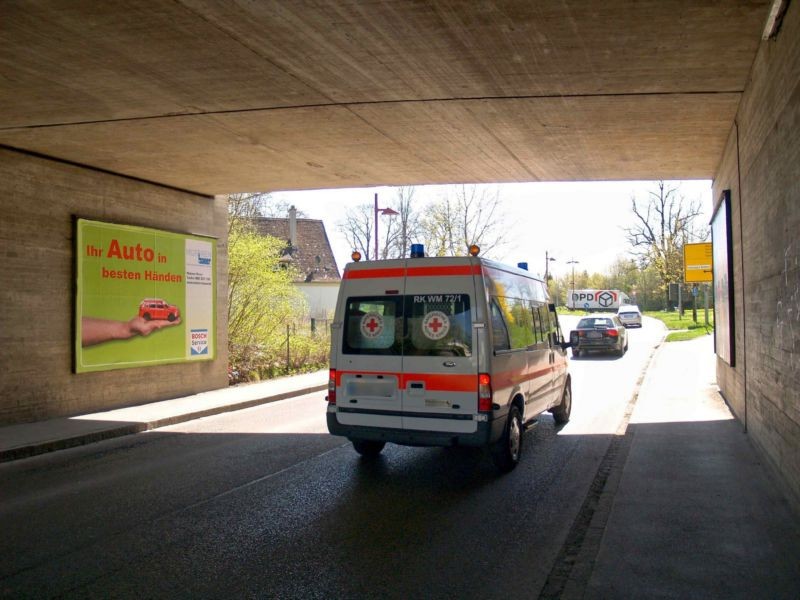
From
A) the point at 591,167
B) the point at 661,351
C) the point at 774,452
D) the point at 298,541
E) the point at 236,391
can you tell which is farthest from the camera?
the point at 661,351

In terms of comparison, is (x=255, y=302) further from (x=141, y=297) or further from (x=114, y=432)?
(x=114, y=432)

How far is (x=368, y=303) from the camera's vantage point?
25.1 feet

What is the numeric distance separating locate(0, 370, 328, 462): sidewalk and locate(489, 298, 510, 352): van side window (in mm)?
6185

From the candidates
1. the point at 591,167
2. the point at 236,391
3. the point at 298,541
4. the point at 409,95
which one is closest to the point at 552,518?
the point at 298,541

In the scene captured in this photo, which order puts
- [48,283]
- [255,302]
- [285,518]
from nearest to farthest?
1. [285,518]
2. [48,283]
3. [255,302]

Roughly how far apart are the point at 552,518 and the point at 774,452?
2605 mm

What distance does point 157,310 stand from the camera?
43.3 ft

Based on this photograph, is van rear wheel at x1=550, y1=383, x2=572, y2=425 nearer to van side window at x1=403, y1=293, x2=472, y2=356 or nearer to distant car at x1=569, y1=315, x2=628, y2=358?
van side window at x1=403, y1=293, x2=472, y2=356

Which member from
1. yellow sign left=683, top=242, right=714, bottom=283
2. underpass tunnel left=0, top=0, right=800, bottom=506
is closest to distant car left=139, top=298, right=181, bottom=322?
underpass tunnel left=0, top=0, right=800, bottom=506

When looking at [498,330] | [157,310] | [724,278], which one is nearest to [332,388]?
[498,330]

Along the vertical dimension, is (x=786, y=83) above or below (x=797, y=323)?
above

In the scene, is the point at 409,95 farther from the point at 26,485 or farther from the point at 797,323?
the point at 26,485

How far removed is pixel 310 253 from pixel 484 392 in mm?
39771

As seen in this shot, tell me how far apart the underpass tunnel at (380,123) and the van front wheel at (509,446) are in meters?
2.62
